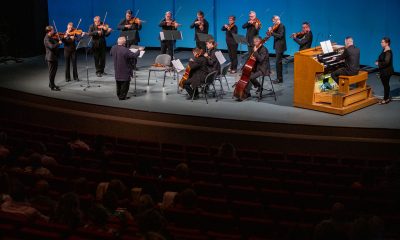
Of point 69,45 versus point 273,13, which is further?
point 273,13

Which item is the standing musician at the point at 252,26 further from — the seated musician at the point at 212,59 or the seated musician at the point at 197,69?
the seated musician at the point at 197,69

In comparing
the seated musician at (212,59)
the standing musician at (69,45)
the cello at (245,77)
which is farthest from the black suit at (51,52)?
the cello at (245,77)

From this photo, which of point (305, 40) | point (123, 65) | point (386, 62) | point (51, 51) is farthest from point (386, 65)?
point (51, 51)

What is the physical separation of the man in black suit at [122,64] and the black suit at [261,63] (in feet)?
7.99

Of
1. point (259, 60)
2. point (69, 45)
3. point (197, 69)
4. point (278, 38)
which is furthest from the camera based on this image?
point (69, 45)

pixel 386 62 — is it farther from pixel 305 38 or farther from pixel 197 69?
pixel 197 69

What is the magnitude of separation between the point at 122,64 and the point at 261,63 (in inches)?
111

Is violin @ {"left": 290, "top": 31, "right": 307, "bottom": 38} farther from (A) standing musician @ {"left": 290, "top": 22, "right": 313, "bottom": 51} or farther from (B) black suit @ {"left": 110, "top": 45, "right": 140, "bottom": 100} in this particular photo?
(B) black suit @ {"left": 110, "top": 45, "right": 140, "bottom": 100}

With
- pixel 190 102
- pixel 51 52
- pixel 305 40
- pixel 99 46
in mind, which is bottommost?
pixel 190 102

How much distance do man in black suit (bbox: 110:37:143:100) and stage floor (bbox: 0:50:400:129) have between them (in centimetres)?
30

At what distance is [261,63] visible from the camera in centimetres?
1206

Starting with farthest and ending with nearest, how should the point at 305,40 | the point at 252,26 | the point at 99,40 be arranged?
the point at 252,26 → the point at 99,40 → the point at 305,40

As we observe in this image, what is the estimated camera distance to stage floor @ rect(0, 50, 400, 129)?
10844 mm

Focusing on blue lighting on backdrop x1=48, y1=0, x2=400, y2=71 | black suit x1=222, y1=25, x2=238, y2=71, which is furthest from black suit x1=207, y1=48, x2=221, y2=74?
blue lighting on backdrop x1=48, y1=0, x2=400, y2=71
